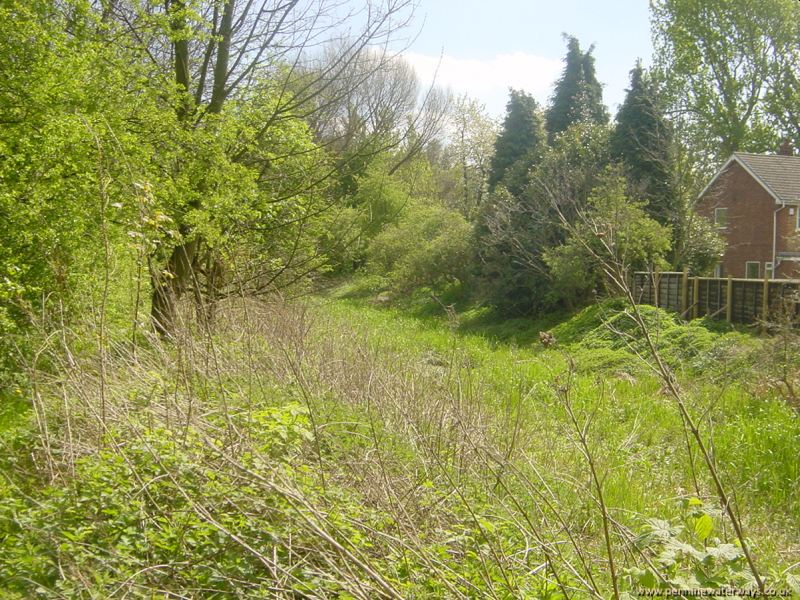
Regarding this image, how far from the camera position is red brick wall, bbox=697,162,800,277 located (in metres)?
32.7

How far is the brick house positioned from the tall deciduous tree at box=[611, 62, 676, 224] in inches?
346

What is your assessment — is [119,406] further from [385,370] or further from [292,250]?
[292,250]

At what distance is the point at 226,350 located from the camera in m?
7.39

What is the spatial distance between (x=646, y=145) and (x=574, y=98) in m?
4.98

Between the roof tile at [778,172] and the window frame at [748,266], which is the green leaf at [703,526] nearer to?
the window frame at [748,266]

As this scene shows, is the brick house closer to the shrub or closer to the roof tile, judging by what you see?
the roof tile

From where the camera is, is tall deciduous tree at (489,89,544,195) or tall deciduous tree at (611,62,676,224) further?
tall deciduous tree at (489,89,544,195)

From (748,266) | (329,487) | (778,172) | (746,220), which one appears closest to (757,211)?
(746,220)

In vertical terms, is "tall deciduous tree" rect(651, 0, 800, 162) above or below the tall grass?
above

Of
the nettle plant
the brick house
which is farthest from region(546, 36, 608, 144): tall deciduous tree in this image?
the nettle plant

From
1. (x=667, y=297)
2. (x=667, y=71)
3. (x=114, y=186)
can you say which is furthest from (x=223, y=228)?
(x=667, y=71)

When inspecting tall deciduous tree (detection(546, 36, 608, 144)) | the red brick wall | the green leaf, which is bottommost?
the green leaf

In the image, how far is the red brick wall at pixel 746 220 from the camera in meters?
32.7

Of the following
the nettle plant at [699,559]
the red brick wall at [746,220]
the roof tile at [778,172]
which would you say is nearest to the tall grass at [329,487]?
the nettle plant at [699,559]
